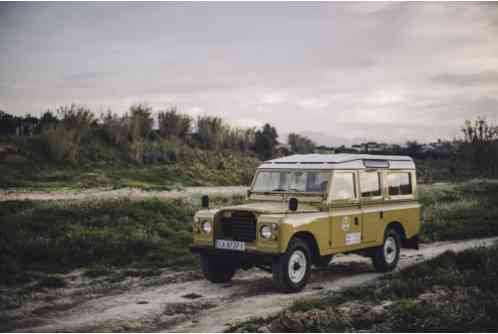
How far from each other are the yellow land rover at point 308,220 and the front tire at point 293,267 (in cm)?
2

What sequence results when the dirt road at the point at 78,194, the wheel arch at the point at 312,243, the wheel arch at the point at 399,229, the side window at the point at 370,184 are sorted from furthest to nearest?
the dirt road at the point at 78,194, the wheel arch at the point at 399,229, the side window at the point at 370,184, the wheel arch at the point at 312,243

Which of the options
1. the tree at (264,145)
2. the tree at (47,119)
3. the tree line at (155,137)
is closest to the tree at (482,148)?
the tree line at (155,137)

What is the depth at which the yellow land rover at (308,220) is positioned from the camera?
29.0ft

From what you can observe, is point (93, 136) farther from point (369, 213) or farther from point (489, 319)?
point (489, 319)

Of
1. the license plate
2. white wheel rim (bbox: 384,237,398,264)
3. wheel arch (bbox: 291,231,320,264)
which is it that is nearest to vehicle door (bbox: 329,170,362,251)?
wheel arch (bbox: 291,231,320,264)

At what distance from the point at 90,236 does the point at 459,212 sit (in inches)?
577

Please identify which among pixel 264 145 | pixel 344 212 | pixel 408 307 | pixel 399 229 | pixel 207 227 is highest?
pixel 264 145

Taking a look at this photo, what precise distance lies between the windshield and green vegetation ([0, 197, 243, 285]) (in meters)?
2.87

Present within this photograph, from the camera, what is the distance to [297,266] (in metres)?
9.14

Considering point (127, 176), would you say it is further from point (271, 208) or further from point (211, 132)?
point (271, 208)

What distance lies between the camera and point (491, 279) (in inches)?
332

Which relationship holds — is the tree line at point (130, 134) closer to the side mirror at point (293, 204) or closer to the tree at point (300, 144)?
the tree at point (300, 144)

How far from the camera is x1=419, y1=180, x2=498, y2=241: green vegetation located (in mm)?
17172

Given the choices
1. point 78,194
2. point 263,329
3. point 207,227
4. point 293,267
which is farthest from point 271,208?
point 78,194
